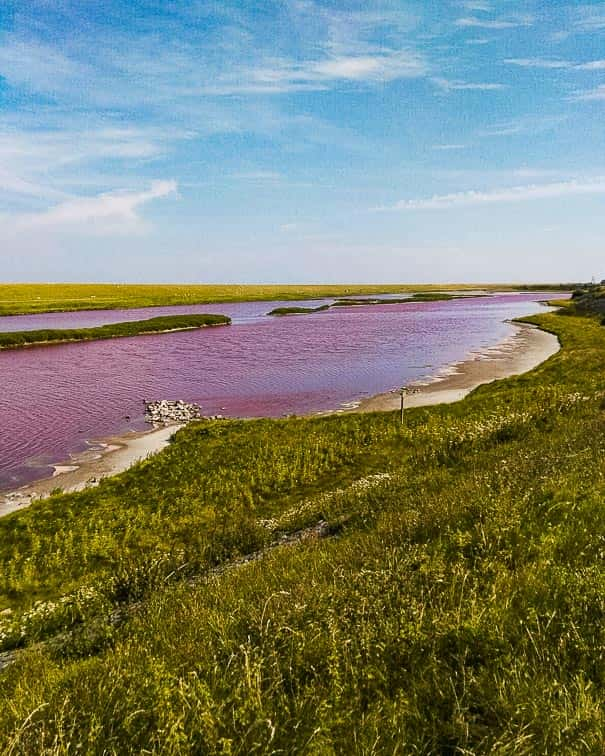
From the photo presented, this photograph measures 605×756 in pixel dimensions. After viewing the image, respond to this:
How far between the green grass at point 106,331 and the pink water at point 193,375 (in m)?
3.90

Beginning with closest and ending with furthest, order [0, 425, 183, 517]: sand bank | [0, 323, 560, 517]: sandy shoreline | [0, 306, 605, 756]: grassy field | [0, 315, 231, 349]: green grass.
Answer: [0, 306, 605, 756]: grassy field, [0, 425, 183, 517]: sand bank, [0, 323, 560, 517]: sandy shoreline, [0, 315, 231, 349]: green grass

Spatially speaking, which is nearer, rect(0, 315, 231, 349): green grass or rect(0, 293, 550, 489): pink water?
rect(0, 293, 550, 489): pink water

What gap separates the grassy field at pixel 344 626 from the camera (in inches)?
141

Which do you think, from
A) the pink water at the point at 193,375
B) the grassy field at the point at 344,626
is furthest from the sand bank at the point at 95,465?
the grassy field at the point at 344,626

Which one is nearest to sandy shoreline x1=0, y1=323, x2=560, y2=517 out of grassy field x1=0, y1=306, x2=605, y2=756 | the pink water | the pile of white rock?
the pink water

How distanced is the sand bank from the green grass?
146ft

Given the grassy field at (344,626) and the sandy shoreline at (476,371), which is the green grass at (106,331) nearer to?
the sandy shoreline at (476,371)

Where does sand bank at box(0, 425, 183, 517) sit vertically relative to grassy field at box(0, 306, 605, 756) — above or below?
below

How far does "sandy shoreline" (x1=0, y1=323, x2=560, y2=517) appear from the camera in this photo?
20047 mm

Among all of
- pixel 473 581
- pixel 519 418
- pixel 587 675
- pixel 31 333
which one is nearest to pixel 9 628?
pixel 473 581

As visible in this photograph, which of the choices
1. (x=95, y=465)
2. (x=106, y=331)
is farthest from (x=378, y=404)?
(x=106, y=331)

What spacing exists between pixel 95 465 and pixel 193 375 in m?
22.6

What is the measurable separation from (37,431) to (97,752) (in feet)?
90.0

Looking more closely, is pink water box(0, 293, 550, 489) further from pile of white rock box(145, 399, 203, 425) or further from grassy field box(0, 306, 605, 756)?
grassy field box(0, 306, 605, 756)
